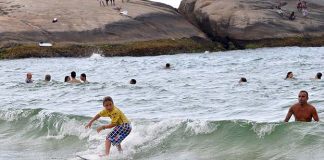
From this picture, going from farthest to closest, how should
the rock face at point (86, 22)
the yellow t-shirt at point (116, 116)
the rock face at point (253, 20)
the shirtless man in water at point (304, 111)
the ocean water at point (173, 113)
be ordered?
the rock face at point (253, 20)
the rock face at point (86, 22)
the shirtless man in water at point (304, 111)
the ocean water at point (173, 113)
the yellow t-shirt at point (116, 116)

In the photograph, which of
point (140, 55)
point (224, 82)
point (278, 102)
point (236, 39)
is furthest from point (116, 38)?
point (278, 102)

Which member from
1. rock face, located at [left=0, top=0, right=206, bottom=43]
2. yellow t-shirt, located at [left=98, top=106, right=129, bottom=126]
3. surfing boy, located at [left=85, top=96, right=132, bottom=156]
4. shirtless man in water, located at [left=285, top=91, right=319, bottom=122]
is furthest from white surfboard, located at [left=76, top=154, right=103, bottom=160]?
rock face, located at [left=0, top=0, right=206, bottom=43]

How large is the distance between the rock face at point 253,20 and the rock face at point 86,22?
4.72 ft

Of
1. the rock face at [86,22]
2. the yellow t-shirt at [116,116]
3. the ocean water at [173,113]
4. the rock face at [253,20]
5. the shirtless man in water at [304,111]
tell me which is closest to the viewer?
the yellow t-shirt at [116,116]

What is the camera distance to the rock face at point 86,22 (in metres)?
49.5

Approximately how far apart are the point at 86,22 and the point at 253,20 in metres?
12.8

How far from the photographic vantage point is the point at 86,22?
5206cm

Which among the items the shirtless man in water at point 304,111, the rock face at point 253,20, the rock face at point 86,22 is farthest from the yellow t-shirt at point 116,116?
the rock face at point 253,20

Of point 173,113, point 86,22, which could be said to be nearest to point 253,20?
point 86,22

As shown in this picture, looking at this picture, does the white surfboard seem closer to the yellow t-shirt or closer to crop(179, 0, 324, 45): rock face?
the yellow t-shirt

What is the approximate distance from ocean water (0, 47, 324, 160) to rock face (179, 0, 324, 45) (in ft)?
56.6

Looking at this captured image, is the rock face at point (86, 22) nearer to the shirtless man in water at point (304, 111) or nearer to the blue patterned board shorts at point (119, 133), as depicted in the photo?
the blue patterned board shorts at point (119, 133)

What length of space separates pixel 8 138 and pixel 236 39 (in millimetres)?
38250

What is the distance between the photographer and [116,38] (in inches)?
2010
